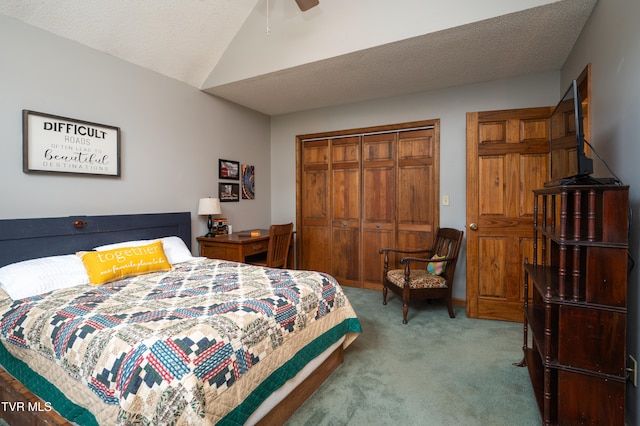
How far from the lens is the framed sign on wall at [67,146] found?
233cm

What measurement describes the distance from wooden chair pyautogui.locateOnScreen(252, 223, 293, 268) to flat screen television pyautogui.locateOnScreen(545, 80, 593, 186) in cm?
260

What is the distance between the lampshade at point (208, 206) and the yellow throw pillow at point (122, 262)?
38.6 inches

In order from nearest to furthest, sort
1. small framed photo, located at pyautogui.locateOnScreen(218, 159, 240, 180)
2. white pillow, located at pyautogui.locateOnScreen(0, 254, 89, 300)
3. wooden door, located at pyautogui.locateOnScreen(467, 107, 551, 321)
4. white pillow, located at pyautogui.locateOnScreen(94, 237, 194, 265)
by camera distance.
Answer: white pillow, located at pyautogui.locateOnScreen(0, 254, 89, 300)
white pillow, located at pyautogui.locateOnScreen(94, 237, 194, 265)
wooden door, located at pyautogui.locateOnScreen(467, 107, 551, 321)
small framed photo, located at pyautogui.locateOnScreen(218, 159, 240, 180)

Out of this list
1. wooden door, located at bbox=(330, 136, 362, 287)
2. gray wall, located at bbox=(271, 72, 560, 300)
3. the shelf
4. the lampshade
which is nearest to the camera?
the shelf

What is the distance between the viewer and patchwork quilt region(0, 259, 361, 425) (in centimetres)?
116

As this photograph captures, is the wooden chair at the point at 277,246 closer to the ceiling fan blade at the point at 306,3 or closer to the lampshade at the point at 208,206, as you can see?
the lampshade at the point at 208,206

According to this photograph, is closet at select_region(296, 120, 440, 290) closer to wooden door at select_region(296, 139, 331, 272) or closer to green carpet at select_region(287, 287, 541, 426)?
wooden door at select_region(296, 139, 331, 272)

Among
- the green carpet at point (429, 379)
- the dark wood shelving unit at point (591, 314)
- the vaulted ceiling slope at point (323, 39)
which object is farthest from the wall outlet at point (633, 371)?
the vaulted ceiling slope at point (323, 39)

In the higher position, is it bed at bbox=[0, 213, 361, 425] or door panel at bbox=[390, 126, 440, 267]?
door panel at bbox=[390, 126, 440, 267]

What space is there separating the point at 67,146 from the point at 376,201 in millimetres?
3214

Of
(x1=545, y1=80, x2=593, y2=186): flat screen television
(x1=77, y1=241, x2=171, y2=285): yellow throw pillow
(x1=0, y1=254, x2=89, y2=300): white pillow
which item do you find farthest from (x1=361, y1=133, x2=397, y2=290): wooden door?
(x1=0, y1=254, x2=89, y2=300): white pillow

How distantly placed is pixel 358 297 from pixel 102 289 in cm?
267

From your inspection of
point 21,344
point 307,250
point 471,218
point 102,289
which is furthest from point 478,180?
point 21,344

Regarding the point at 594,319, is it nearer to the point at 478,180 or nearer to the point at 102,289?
the point at 478,180
